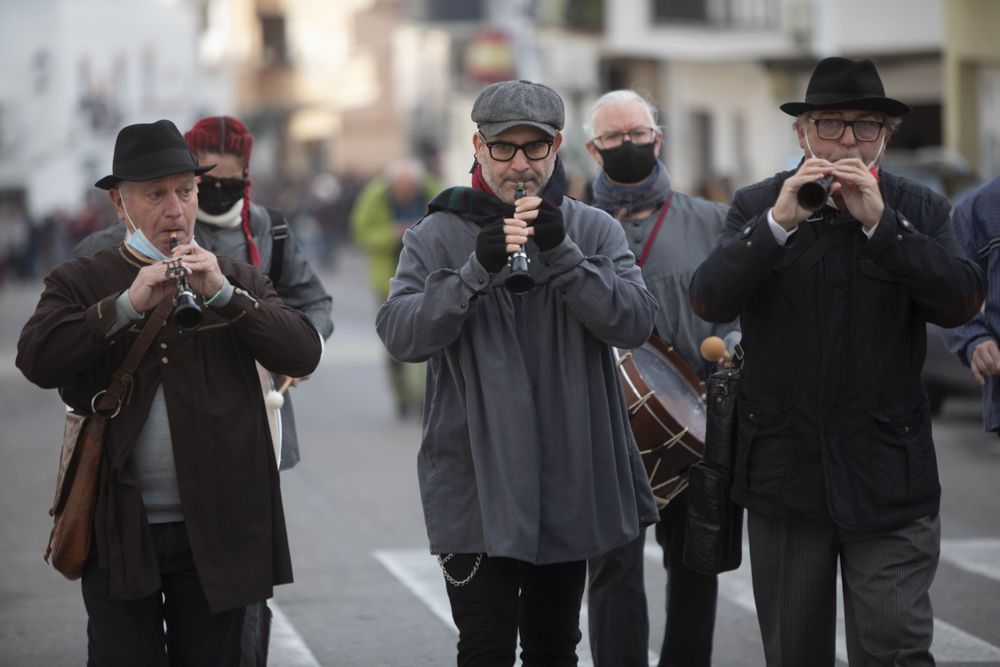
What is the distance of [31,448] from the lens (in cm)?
1436

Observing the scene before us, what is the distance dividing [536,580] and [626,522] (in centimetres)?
34

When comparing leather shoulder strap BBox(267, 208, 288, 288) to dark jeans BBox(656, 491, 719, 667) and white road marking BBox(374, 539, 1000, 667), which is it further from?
white road marking BBox(374, 539, 1000, 667)

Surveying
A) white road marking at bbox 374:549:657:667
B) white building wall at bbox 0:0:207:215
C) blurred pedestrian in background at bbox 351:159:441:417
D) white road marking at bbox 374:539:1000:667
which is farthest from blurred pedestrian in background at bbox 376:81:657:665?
white building wall at bbox 0:0:207:215

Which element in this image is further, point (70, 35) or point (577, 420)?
point (70, 35)

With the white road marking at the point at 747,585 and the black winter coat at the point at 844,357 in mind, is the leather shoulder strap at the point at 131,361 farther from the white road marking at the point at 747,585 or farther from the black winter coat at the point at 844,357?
the white road marking at the point at 747,585

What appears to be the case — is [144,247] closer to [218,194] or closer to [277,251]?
[218,194]

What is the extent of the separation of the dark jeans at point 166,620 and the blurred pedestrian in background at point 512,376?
0.66m

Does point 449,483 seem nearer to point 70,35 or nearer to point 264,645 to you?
point 264,645

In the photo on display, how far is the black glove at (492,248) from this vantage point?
4.86 m

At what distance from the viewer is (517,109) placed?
16.5ft

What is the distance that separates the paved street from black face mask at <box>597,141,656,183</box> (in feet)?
6.45

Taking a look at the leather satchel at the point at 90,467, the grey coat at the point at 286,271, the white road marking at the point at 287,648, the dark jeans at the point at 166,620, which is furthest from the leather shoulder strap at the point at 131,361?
the white road marking at the point at 287,648

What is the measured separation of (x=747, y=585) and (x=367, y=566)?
1.93m

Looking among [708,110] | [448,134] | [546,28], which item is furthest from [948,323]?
[448,134]
